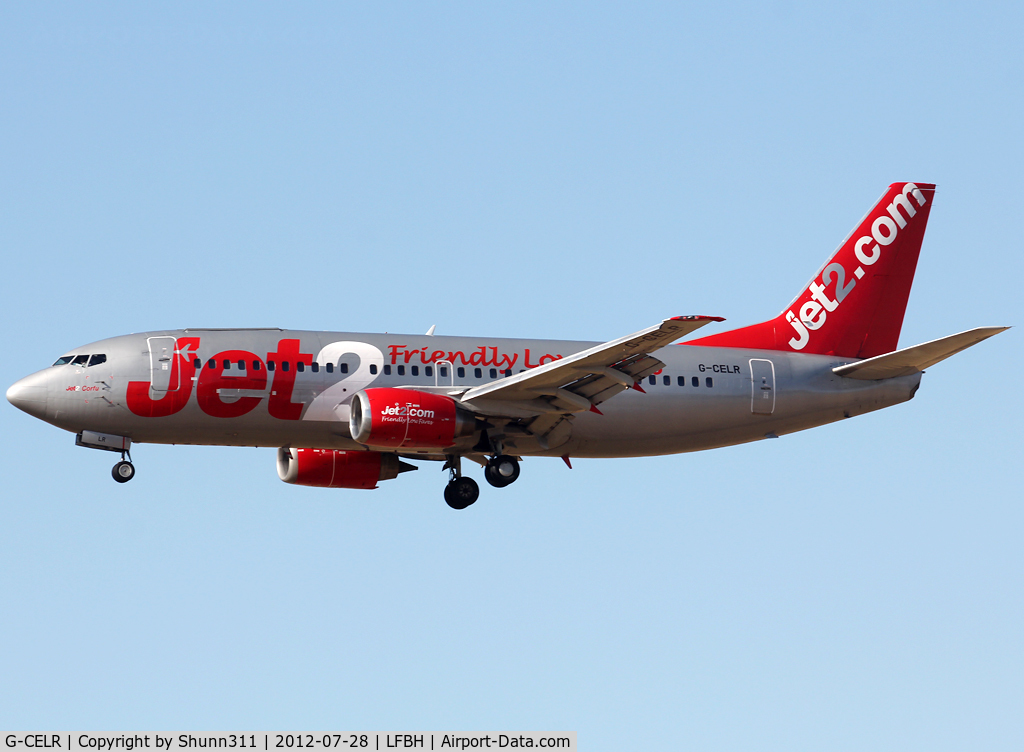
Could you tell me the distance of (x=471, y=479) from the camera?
47.3m

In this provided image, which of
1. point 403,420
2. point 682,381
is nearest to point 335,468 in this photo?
point 403,420

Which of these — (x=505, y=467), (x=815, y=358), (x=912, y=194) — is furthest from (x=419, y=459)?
(x=912, y=194)

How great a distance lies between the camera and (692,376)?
47.4 meters

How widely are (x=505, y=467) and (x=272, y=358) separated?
284 inches

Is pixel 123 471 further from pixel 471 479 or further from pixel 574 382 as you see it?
pixel 574 382

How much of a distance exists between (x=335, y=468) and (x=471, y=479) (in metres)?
4.17

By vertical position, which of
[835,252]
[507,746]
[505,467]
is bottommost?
[507,746]

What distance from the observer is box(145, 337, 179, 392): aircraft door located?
141 feet

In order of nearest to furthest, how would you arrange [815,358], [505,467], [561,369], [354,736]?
[354,736]
[561,369]
[505,467]
[815,358]

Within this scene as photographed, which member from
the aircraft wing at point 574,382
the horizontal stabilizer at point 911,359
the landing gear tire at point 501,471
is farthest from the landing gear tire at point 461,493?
the horizontal stabilizer at point 911,359

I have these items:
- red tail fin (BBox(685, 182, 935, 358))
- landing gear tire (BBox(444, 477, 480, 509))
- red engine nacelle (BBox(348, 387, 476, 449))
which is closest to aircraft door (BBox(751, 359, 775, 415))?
red tail fin (BBox(685, 182, 935, 358))

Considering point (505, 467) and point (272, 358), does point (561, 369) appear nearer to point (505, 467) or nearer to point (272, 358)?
point (505, 467)

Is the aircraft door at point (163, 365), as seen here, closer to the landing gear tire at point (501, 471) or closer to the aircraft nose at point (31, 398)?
the aircraft nose at point (31, 398)

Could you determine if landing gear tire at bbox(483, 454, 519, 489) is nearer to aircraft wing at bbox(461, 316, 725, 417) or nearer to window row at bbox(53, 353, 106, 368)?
aircraft wing at bbox(461, 316, 725, 417)
